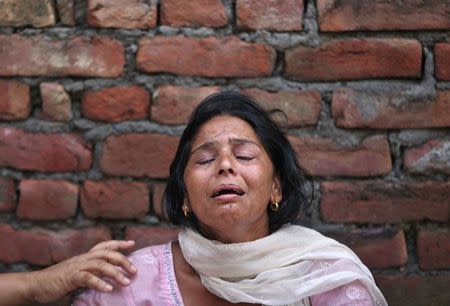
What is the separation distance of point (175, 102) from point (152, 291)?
55cm

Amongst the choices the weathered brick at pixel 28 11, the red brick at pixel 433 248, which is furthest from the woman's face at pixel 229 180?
the weathered brick at pixel 28 11

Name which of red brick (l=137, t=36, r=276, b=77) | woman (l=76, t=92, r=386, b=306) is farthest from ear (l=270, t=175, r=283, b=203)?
red brick (l=137, t=36, r=276, b=77)

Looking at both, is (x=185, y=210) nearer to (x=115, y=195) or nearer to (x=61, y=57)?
(x=115, y=195)

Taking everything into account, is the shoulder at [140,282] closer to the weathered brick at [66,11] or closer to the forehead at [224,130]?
the forehead at [224,130]

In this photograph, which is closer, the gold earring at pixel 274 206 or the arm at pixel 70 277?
the arm at pixel 70 277

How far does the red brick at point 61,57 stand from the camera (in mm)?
2207

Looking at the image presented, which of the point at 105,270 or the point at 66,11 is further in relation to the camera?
the point at 66,11

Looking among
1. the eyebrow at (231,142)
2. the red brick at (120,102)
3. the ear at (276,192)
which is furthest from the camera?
the red brick at (120,102)

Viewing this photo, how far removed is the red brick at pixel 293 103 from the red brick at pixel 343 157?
6 cm

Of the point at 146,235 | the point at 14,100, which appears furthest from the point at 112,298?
the point at 14,100

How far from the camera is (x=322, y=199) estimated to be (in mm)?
2223

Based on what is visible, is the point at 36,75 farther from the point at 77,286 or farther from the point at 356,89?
the point at 356,89

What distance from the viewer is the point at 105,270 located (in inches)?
77.1

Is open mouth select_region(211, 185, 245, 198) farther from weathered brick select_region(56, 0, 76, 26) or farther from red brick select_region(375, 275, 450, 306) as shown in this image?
weathered brick select_region(56, 0, 76, 26)
